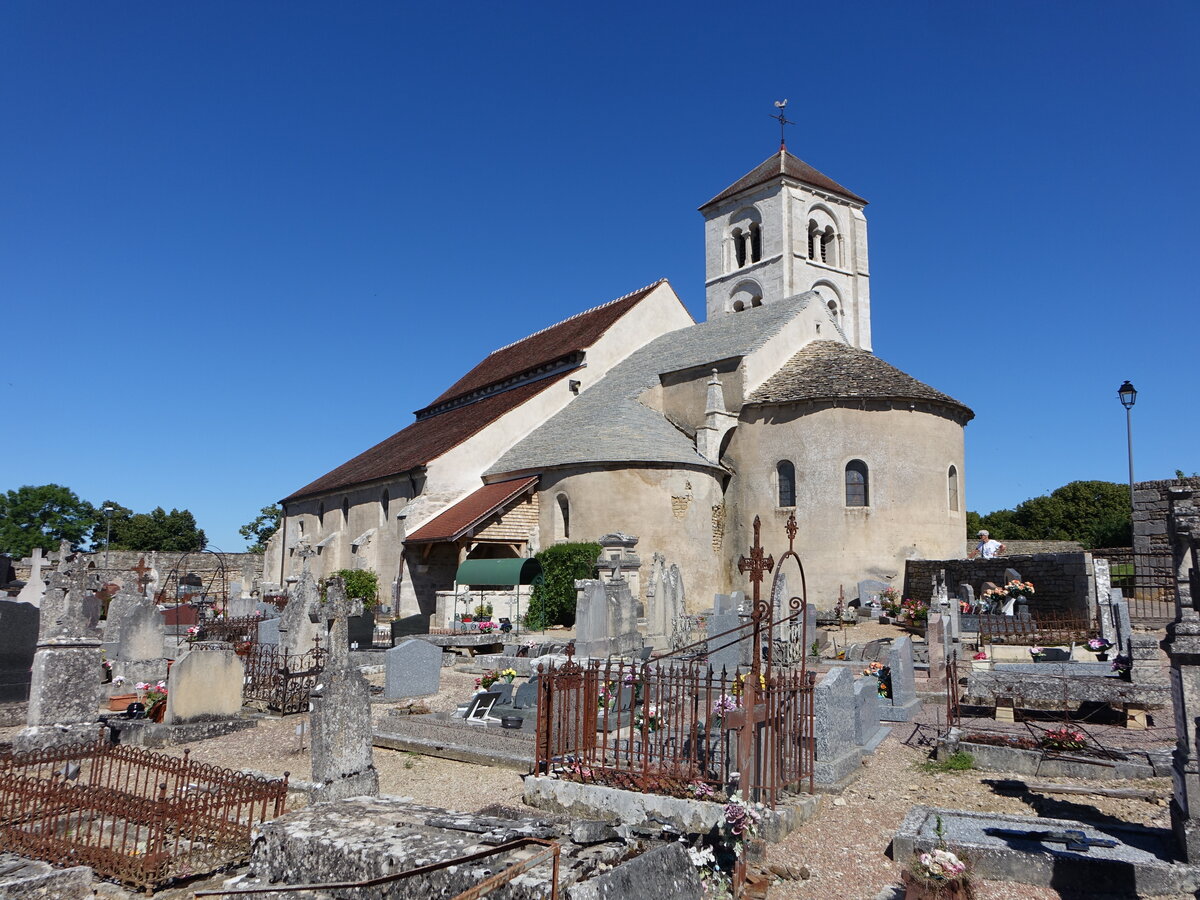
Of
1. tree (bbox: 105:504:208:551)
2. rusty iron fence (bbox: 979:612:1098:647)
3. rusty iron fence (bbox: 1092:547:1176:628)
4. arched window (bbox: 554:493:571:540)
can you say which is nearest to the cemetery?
rusty iron fence (bbox: 979:612:1098:647)

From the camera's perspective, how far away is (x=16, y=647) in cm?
1187

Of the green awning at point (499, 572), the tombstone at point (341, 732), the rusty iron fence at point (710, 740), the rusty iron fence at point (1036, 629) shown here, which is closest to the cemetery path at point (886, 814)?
the rusty iron fence at point (710, 740)

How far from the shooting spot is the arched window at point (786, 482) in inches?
1027

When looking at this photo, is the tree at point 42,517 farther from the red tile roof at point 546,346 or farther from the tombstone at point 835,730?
the tombstone at point 835,730

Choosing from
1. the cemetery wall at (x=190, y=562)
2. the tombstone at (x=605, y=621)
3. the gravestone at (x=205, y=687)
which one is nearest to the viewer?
the gravestone at (x=205, y=687)

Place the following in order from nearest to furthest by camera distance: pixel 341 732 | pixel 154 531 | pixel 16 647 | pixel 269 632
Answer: pixel 341 732
pixel 16 647
pixel 269 632
pixel 154 531

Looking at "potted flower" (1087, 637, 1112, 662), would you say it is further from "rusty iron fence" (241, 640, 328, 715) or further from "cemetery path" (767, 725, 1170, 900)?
"rusty iron fence" (241, 640, 328, 715)

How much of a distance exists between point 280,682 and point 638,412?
56.7 feet

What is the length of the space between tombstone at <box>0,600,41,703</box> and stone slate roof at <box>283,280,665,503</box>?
16413 millimetres

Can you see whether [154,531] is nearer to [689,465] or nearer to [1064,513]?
[689,465]

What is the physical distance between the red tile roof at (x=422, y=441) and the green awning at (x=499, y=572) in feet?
15.6

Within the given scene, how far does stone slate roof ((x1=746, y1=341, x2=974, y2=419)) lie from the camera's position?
993 inches

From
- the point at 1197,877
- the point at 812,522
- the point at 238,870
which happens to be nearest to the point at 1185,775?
the point at 1197,877

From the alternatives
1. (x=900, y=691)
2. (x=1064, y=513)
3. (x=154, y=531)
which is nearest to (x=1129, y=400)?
(x=900, y=691)
